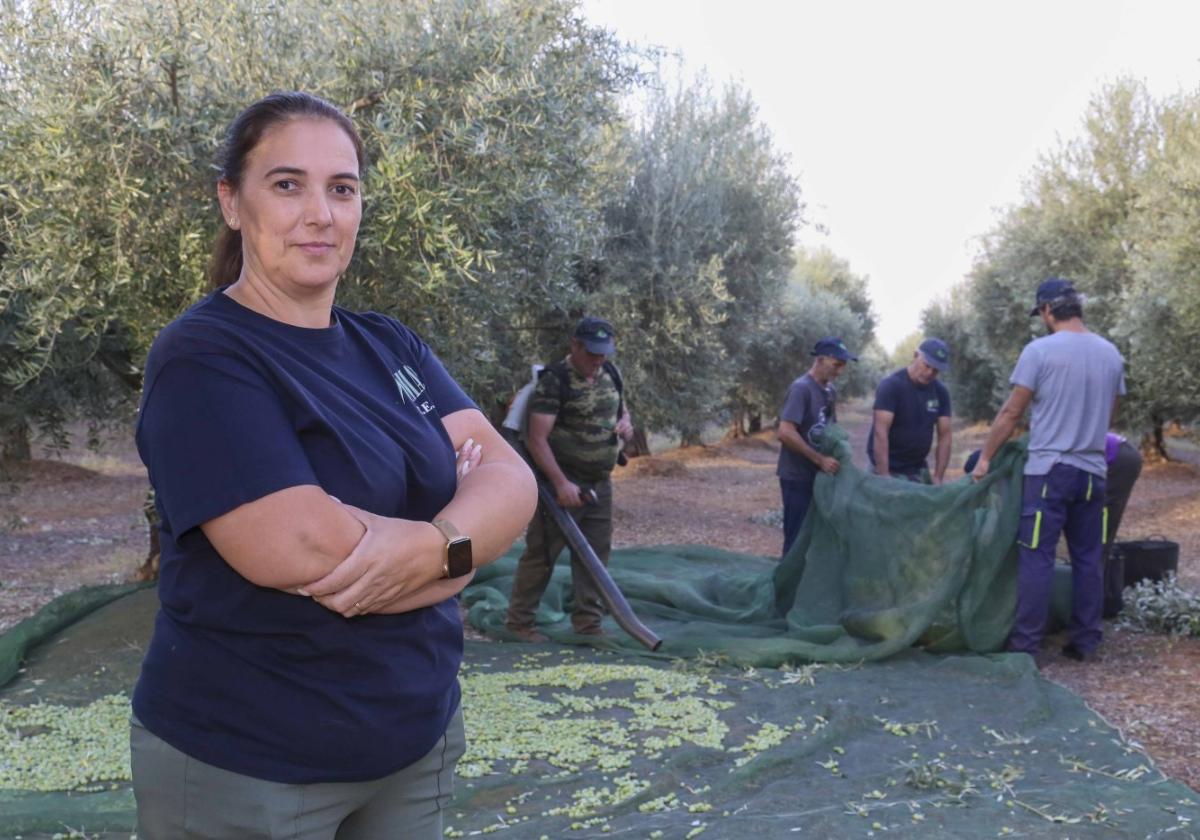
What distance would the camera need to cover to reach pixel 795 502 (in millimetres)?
8586

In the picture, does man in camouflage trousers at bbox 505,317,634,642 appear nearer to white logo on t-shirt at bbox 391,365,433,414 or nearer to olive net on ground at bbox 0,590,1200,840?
olive net on ground at bbox 0,590,1200,840

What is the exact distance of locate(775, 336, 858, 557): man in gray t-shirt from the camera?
27.5 feet

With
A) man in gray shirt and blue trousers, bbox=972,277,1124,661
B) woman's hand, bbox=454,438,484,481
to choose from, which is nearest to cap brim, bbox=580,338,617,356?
man in gray shirt and blue trousers, bbox=972,277,1124,661

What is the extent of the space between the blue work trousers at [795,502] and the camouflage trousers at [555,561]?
1.62m

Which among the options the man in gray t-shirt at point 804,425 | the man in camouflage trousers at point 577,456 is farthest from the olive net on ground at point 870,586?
the man in gray t-shirt at point 804,425

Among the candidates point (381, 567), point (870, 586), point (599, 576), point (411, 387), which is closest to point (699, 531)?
point (870, 586)

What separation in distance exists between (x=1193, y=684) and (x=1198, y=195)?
9975mm

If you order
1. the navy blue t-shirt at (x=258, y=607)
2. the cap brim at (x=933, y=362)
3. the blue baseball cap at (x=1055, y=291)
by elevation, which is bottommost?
the navy blue t-shirt at (x=258, y=607)

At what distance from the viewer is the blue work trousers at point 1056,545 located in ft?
22.6

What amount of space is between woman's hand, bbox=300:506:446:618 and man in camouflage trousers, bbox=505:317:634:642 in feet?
17.2

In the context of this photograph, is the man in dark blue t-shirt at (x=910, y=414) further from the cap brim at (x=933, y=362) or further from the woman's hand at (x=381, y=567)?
the woman's hand at (x=381, y=567)

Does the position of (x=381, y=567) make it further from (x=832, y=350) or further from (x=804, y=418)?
(x=832, y=350)

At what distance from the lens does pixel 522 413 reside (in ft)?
24.0

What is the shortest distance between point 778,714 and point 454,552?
169 inches
